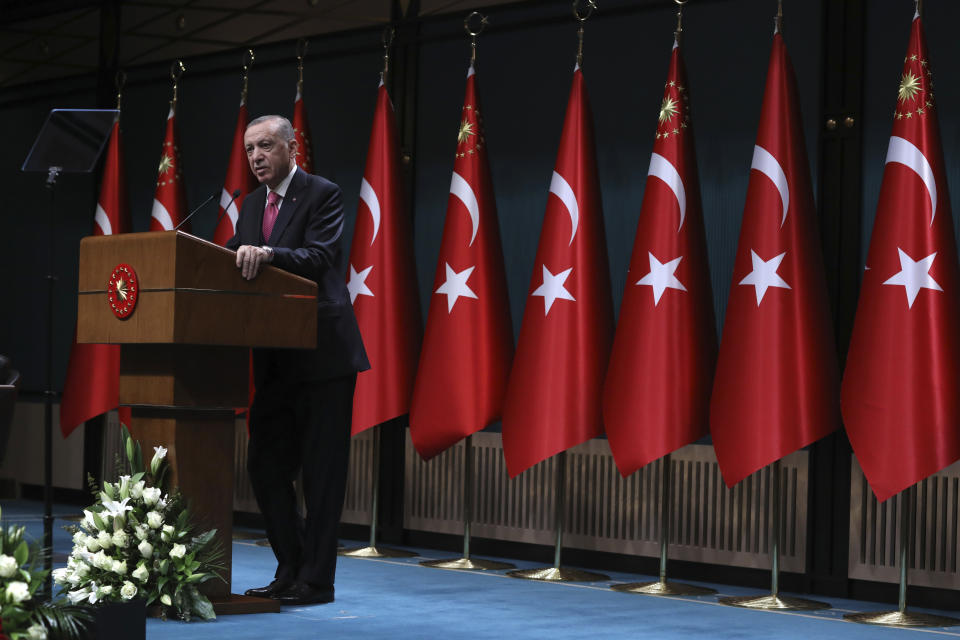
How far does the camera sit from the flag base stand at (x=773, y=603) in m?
5.00

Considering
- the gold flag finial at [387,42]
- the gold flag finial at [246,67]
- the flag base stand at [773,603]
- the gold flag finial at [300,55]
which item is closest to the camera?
the flag base stand at [773,603]

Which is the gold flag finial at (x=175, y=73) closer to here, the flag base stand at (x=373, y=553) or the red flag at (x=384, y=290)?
the red flag at (x=384, y=290)

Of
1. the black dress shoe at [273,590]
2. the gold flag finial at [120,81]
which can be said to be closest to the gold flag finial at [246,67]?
the gold flag finial at [120,81]

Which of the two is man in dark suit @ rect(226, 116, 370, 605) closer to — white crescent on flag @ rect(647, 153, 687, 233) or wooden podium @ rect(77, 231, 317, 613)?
wooden podium @ rect(77, 231, 317, 613)

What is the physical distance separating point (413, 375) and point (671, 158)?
1668 millimetres

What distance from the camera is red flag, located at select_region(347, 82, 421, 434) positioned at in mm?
6219

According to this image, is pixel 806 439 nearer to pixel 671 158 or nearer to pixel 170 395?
pixel 671 158

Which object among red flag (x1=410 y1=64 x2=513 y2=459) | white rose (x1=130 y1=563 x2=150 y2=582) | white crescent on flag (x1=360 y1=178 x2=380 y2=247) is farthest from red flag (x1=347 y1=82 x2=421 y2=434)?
white rose (x1=130 y1=563 x2=150 y2=582)

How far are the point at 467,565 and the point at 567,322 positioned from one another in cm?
116

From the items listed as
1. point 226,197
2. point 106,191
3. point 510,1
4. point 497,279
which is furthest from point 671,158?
point 106,191

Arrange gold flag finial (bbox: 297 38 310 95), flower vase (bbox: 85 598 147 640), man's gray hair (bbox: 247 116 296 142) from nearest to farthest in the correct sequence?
1. flower vase (bbox: 85 598 147 640)
2. man's gray hair (bbox: 247 116 296 142)
3. gold flag finial (bbox: 297 38 310 95)

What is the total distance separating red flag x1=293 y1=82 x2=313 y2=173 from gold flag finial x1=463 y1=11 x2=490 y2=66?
898mm

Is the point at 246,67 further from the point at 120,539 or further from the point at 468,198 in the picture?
the point at 120,539

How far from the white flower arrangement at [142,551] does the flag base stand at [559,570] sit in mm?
1914
